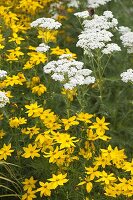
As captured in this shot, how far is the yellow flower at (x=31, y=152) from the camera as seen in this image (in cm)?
314

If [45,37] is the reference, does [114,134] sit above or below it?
below

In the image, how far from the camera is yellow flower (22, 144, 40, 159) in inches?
124

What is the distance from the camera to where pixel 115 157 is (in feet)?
10.0

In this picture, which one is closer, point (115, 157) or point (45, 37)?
point (115, 157)

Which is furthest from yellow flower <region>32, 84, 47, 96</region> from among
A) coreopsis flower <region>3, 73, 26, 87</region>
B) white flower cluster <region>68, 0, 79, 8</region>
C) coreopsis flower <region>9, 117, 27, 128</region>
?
white flower cluster <region>68, 0, 79, 8</region>

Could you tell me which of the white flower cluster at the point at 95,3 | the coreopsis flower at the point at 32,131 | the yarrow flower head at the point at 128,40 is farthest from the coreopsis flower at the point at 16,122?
the white flower cluster at the point at 95,3

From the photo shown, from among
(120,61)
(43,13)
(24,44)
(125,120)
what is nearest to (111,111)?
(125,120)

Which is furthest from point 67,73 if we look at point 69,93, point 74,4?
point 74,4

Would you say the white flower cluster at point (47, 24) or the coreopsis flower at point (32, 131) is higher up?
the white flower cluster at point (47, 24)

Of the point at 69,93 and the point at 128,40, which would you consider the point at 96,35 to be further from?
the point at 69,93

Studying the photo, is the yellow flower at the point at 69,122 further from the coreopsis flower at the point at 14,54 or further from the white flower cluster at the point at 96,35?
the coreopsis flower at the point at 14,54

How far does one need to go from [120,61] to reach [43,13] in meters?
1.18

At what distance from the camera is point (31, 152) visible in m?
3.17

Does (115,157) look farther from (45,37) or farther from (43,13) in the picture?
(43,13)
